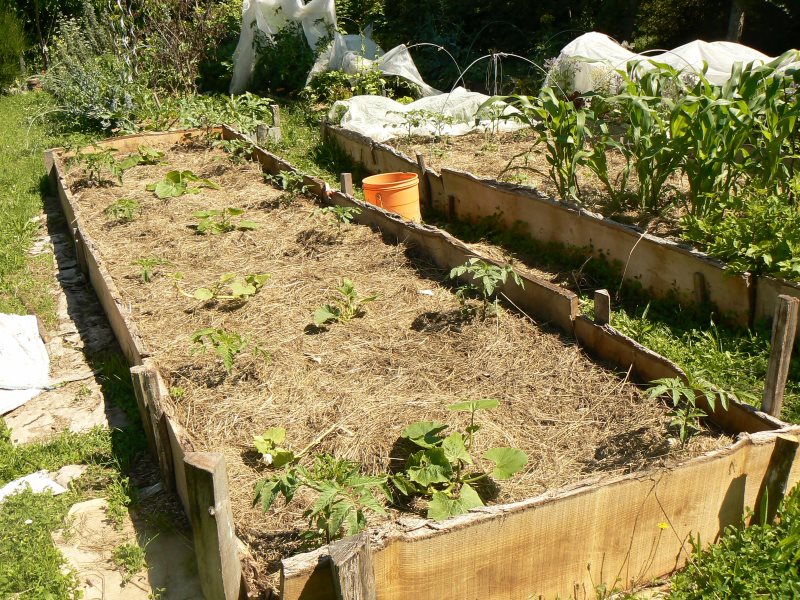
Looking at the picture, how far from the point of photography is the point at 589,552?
2.86 m

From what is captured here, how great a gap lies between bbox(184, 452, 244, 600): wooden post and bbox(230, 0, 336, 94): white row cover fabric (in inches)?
424

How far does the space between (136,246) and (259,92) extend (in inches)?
293

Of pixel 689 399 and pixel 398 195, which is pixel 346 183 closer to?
pixel 398 195

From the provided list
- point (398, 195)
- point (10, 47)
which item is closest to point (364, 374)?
point (398, 195)

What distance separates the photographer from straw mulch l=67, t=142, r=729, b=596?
3480 mm

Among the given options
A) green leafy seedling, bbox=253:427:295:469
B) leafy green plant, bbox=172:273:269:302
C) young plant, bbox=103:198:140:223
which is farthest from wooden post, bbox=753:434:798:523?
young plant, bbox=103:198:140:223

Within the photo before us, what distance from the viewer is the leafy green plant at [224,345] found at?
414cm

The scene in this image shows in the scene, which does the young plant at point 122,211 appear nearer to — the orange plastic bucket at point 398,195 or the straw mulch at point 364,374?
the straw mulch at point 364,374

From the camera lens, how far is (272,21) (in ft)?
42.6

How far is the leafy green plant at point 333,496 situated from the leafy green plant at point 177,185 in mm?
4897

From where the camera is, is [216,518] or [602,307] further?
[602,307]

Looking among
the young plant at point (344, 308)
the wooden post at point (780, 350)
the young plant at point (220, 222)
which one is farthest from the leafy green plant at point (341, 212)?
the wooden post at point (780, 350)

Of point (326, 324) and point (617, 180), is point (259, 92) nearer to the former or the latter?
point (617, 180)

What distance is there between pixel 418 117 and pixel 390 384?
18.9ft
